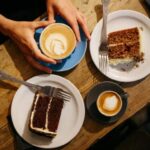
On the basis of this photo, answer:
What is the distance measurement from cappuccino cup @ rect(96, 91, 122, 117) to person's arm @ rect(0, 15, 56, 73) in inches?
9.8

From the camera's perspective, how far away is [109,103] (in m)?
1.69

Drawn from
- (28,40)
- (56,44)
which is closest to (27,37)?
(28,40)

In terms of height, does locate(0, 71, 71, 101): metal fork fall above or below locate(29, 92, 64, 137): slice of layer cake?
above

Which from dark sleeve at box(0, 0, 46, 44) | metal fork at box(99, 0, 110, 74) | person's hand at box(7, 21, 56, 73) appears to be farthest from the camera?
dark sleeve at box(0, 0, 46, 44)

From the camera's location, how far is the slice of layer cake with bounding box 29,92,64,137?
1658mm

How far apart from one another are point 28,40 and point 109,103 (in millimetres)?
428

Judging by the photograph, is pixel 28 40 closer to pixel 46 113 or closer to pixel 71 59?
pixel 71 59

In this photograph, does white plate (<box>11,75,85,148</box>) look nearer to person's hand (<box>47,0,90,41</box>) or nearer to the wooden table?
the wooden table

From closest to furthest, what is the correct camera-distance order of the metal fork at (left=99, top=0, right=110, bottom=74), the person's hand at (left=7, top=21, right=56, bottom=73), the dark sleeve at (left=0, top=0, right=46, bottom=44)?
the person's hand at (left=7, top=21, right=56, bottom=73) → the metal fork at (left=99, top=0, right=110, bottom=74) → the dark sleeve at (left=0, top=0, right=46, bottom=44)

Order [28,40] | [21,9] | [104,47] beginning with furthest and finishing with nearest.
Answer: [21,9] → [104,47] → [28,40]

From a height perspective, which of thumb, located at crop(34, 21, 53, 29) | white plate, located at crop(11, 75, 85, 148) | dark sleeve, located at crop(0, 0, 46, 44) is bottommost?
white plate, located at crop(11, 75, 85, 148)

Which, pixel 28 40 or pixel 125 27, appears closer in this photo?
pixel 28 40

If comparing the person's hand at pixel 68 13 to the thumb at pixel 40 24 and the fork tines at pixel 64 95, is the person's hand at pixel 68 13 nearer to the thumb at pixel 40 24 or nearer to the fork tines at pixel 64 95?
the thumb at pixel 40 24

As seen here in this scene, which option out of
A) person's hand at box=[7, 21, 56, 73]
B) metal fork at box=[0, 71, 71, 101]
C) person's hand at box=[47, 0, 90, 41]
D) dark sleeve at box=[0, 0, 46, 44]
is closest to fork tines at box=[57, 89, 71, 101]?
metal fork at box=[0, 71, 71, 101]
